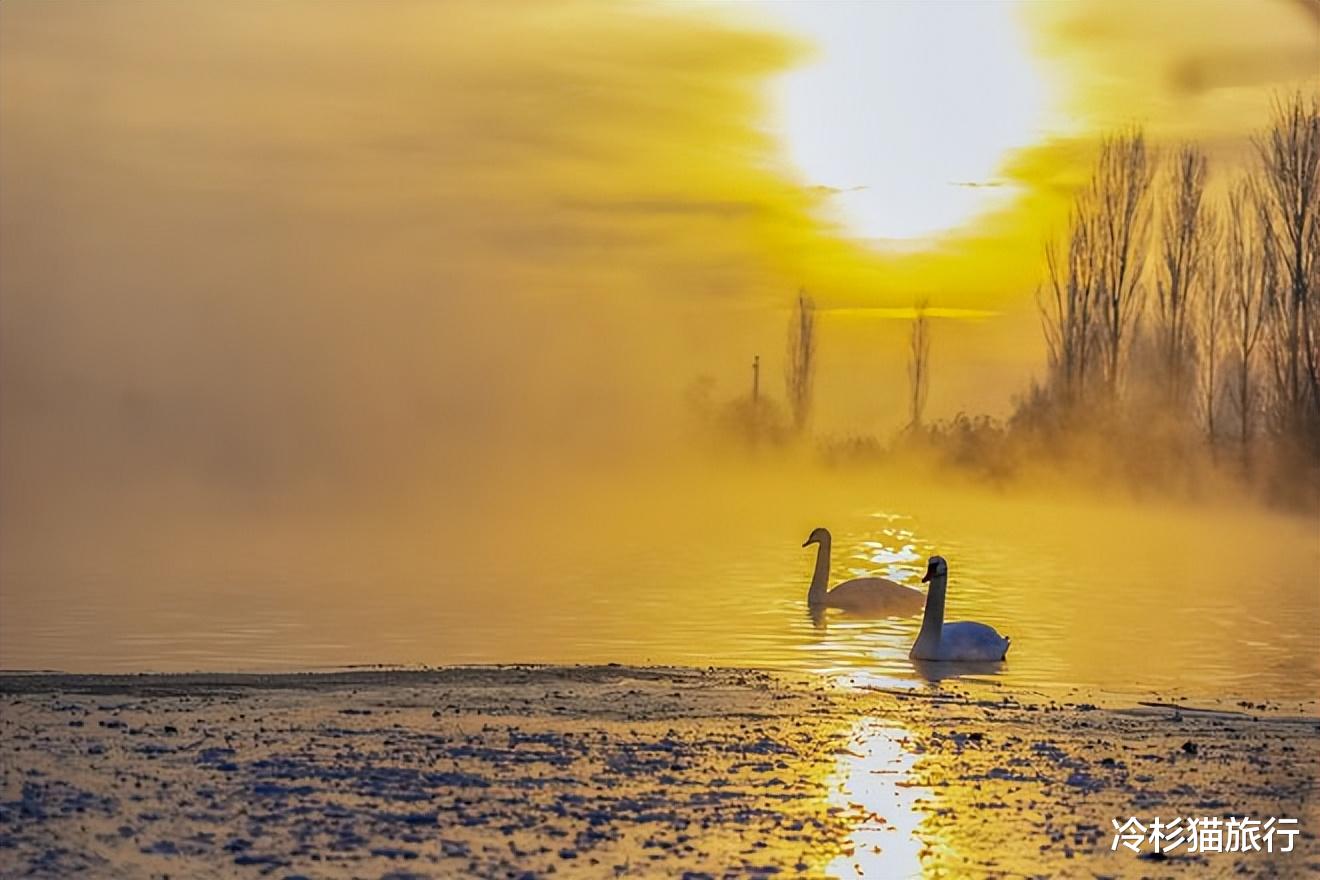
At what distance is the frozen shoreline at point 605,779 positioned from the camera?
9.07 m

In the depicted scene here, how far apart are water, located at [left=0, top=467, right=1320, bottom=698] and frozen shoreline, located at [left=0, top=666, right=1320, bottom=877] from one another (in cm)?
350

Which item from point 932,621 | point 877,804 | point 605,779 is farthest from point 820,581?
point 877,804

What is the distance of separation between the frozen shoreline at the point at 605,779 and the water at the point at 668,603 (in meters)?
3.50

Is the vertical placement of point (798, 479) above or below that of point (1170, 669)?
above

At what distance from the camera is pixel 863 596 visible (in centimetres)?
2566

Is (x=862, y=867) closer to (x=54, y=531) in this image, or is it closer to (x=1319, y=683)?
(x=1319, y=683)

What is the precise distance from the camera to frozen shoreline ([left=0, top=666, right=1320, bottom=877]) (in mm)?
9070

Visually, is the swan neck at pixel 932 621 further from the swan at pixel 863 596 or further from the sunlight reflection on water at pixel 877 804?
the sunlight reflection on water at pixel 877 804

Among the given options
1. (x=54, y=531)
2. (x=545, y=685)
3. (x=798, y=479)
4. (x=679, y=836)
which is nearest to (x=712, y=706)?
(x=545, y=685)

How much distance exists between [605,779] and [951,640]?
8.96m

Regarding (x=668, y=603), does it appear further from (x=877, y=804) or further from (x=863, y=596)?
(x=877, y=804)

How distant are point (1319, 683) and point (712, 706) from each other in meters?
7.05

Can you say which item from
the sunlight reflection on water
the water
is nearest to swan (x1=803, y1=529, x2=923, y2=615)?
the water

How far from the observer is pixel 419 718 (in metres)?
13.1
